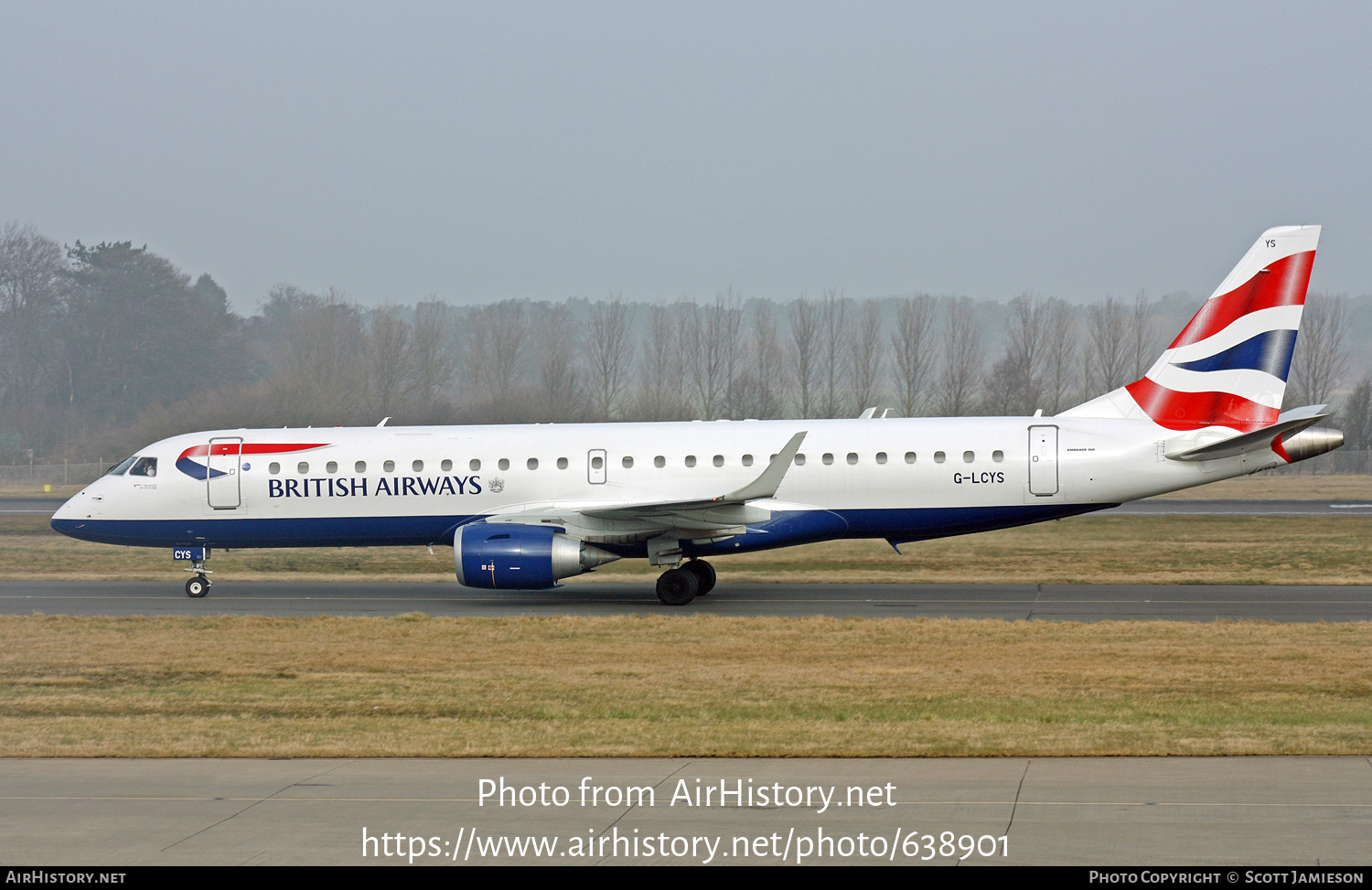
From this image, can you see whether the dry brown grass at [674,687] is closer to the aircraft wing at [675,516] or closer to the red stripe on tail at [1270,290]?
the aircraft wing at [675,516]

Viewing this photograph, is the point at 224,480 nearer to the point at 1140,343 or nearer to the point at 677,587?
the point at 677,587

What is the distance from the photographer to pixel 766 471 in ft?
71.2

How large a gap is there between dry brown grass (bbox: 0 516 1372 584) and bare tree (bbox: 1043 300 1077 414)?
60292mm

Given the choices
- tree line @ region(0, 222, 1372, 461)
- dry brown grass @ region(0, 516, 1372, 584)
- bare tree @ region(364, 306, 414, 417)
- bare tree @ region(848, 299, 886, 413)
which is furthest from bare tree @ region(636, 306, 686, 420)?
dry brown grass @ region(0, 516, 1372, 584)

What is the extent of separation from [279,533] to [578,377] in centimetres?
6969

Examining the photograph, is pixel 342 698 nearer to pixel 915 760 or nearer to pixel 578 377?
pixel 915 760

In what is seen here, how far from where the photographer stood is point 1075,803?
8.52 meters

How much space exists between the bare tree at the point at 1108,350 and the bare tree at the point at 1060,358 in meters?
2.02

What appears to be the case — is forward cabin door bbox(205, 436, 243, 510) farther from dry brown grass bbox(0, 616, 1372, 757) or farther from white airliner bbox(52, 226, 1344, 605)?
→ dry brown grass bbox(0, 616, 1372, 757)

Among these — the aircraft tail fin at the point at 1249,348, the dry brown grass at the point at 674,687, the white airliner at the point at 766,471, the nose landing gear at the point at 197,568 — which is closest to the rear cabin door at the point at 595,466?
the white airliner at the point at 766,471

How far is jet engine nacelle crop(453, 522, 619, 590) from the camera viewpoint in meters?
21.6

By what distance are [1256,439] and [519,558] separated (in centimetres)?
1256

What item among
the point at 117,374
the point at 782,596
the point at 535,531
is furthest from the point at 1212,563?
the point at 117,374

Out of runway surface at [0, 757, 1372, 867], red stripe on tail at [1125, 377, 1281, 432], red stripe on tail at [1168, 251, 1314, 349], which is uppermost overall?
red stripe on tail at [1168, 251, 1314, 349]
